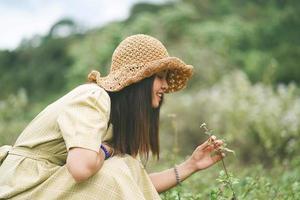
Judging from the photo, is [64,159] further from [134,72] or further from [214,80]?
[214,80]

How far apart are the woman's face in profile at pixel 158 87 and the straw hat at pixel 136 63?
49 mm

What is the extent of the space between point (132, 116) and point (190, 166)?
0.52 metres

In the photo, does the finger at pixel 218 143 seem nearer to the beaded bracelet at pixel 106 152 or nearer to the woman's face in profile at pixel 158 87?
the woman's face in profile at pixel 158 87

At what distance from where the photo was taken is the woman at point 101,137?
8.78 feet

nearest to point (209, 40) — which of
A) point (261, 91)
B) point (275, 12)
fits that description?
point (275, 12)

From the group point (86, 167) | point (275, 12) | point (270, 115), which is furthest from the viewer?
point (275, 12)

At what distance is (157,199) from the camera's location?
3.03 metres

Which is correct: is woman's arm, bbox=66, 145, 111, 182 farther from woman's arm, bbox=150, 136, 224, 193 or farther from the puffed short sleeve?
woman's arm, bbox=150, 136, 224, 193

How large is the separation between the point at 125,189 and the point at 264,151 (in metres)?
5.31

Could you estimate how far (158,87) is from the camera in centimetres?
300

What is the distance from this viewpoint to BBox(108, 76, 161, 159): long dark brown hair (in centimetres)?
293

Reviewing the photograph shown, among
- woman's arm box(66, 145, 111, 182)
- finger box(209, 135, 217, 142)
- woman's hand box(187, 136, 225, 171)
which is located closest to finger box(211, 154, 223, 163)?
woman's hand box(187, 136, 225, 171)

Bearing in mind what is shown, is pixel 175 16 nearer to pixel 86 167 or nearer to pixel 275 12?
pixel 275 12

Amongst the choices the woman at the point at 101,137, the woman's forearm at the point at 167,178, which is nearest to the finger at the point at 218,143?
the woman at the point at 101,137
